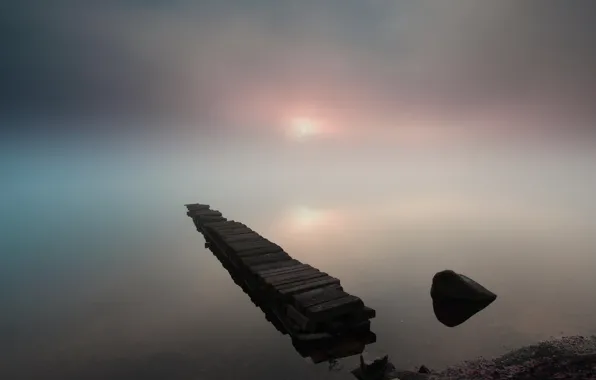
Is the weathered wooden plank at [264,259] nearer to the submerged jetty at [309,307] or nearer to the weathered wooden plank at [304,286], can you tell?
the submerged jetty at [309,307]

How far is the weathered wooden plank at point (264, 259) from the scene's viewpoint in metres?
16.0

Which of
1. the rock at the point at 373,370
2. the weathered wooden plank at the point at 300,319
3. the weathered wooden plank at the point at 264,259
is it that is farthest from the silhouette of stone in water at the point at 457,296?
the weathered wooden plank at the point at 264,259

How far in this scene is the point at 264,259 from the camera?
16.3 meters

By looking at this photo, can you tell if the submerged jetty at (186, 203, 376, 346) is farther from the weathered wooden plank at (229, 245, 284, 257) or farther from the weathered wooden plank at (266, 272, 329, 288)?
the weathered wooden plank at (229, 245, 284, 257)

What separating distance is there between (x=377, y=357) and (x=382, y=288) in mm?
8119

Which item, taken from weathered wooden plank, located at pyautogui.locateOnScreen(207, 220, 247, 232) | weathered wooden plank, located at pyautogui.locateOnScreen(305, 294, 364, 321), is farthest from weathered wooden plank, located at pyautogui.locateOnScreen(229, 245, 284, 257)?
weathered wooden plank, located at pyautogui.locateOnScreen(305, 294, 364, 321)

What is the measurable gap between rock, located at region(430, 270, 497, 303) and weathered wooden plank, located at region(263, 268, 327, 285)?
19.0ft

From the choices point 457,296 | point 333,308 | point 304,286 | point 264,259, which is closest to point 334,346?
point 333,308

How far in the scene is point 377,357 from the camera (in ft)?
30.9

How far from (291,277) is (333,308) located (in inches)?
120

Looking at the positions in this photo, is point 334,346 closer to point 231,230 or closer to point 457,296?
point 457,296

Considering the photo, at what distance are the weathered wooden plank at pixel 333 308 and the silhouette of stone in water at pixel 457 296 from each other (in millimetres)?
4761

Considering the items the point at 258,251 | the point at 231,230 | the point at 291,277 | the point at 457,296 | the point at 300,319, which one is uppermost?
the point at 231,230

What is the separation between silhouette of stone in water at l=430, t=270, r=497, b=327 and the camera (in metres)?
14.1
